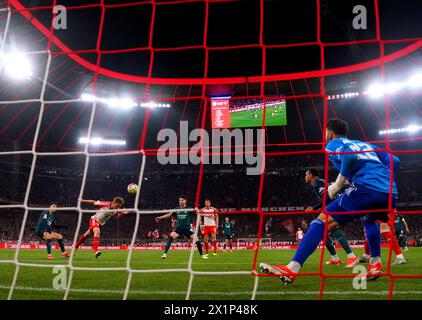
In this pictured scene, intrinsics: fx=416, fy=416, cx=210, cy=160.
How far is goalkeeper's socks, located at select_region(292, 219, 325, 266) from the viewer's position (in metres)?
4.27

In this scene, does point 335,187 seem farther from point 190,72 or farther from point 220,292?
point 190,72

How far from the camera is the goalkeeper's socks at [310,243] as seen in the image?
427 centimetres

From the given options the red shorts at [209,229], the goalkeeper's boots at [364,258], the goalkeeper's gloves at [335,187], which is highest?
the red shorts at [209,229]

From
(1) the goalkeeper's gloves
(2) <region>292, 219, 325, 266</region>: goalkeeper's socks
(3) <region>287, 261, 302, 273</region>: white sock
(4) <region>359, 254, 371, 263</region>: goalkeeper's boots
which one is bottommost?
(3) <region>287, 261, 302, 273</region>: white sock

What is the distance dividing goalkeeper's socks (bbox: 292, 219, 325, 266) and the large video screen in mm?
12666

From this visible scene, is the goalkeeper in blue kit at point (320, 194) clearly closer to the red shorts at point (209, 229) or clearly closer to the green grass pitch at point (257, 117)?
the red shorts at point (209, 229)

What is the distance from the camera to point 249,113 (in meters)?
17.3

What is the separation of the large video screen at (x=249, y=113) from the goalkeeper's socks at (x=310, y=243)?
1267 centimetres

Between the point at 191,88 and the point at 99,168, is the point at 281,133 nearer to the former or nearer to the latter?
the point at 191,88

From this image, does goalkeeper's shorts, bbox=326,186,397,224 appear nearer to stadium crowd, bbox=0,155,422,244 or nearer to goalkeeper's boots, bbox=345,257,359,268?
goalkeeper's boots, bbox=345,257,359,268

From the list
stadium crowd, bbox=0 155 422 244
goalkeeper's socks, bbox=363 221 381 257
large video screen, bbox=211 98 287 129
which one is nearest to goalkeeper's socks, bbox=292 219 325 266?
goalkeeper's socks, bbox=363 221 381 257

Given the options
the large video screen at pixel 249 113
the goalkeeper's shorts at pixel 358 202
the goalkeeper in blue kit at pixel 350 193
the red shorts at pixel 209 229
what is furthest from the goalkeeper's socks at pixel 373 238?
the large video screen at pixel 249 113

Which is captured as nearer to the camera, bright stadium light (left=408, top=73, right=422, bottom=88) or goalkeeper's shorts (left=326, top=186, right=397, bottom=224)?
goalkeeper's shorts (left=326, top=186, right=397, bottom=224)

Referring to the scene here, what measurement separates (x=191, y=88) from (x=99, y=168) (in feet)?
51.5
